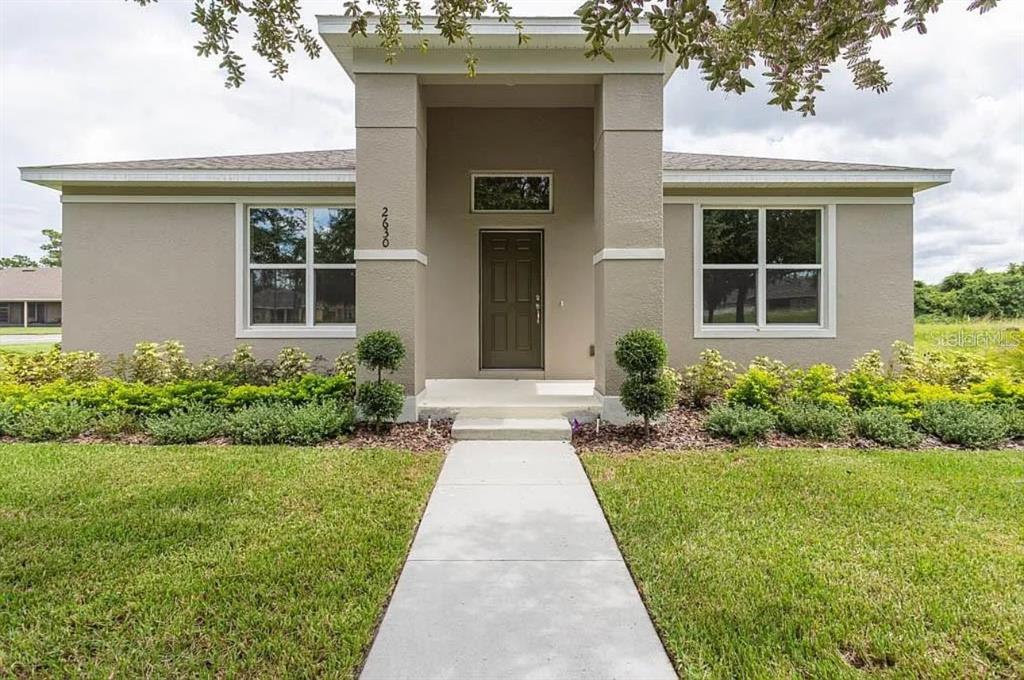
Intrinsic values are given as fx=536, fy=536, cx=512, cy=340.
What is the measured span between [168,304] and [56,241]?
64.3 meters

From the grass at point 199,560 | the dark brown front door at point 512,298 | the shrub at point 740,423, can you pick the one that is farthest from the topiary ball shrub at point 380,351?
the shrub at point 740,423

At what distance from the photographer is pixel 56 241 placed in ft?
183

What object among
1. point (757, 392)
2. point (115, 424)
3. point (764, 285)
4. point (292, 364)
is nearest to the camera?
point (115, 424)

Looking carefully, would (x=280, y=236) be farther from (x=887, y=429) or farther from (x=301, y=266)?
(x=887, y=429)

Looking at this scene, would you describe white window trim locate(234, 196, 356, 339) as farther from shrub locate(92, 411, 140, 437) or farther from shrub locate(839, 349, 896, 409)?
shrub locate(839, 349, 896, 409)

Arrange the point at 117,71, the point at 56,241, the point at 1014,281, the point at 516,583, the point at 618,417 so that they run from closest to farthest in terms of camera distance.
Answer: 1. the point at 516,583
2. the point at 618,417
3. the point at 117,71
4. the point at 1014,281
5. the point at 56,241

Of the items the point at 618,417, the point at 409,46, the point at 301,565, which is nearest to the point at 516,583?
the point at 301,565

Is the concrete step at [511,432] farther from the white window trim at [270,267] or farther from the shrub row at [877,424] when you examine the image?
the white window trim at [270,267]

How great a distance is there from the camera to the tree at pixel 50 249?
55750mm

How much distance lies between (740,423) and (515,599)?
3.77 meters

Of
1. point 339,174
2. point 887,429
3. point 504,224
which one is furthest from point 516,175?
point 887,429

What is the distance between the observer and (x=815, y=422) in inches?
223

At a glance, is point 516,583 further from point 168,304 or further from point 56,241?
point 56,241

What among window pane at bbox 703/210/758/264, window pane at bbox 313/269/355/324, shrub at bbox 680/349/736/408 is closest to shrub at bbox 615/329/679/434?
shrub at bbox 680/349/736/408
